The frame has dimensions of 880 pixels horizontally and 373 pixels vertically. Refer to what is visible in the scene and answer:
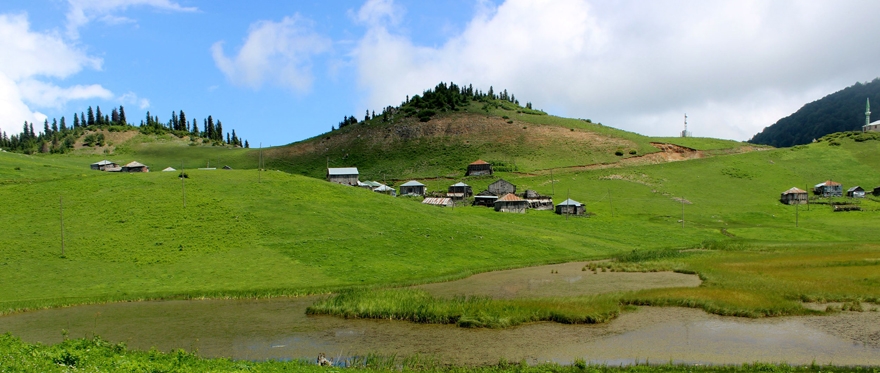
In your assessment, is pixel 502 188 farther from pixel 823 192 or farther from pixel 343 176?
pixel 823 192

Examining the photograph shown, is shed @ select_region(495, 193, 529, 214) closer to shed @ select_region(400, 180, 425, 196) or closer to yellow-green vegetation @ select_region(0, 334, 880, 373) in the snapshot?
shed @ select_region(400, 180, 425, 196)

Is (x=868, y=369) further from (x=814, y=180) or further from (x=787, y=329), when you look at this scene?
(x=814, y=180)

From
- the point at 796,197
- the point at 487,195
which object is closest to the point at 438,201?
the point at 487,195

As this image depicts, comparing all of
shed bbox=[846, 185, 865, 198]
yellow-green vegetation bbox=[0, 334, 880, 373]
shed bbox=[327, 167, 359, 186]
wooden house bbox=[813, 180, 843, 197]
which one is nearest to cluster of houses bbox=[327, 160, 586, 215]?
shed bbox=[327, 167, 359, 186]

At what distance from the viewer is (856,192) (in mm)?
109125

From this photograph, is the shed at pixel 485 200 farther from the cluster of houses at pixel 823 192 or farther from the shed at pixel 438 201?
the cluster of houses at pixel 823 192

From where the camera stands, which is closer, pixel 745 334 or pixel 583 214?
pixel 745 334

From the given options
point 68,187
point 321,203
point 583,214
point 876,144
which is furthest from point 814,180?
point 68,187

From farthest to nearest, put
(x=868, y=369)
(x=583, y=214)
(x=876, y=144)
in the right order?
(x=876, y=144) < (x=583, y=214) < (x=868, y=369)

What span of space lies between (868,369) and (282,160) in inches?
6514

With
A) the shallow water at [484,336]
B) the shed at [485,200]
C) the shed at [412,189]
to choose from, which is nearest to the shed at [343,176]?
the shed at [412,189]

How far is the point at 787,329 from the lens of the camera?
27438 mm

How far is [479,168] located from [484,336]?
109914mm

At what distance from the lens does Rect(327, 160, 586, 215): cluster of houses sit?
95.4 m
